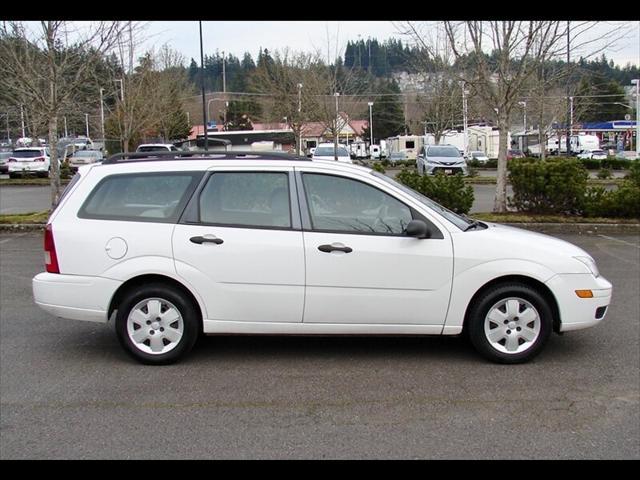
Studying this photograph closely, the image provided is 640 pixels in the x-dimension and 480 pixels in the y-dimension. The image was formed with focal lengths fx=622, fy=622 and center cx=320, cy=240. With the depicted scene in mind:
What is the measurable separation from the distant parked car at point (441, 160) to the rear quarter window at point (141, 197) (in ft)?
65.2

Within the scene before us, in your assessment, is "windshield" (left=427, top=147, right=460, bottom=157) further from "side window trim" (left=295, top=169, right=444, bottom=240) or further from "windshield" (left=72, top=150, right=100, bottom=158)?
"side window trim" (left=295, top=169, right=444, bottom=240)

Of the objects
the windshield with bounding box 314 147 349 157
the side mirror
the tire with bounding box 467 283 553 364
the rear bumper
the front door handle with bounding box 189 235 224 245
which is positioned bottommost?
the tire with bounding box 467 283 553 364

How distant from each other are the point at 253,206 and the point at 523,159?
9.54 meters

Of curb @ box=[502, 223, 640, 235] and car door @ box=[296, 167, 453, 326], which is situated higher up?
car door @ box=[296, 167, 453, 326]

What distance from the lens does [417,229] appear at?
16.1 ft

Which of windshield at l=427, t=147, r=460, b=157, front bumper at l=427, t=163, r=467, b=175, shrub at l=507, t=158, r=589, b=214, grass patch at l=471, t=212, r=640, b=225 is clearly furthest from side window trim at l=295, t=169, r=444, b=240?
windshield at l=427, t=147, r=460, b=157

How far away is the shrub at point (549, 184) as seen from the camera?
1267 cm

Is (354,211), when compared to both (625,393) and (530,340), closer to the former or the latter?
(530,340)

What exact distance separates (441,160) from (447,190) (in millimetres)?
13112

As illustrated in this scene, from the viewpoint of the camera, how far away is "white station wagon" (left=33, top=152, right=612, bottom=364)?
4.96 m

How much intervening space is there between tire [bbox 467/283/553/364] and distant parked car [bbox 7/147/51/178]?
1170 inches

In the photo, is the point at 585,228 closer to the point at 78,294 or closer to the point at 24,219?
the point at 78,294
